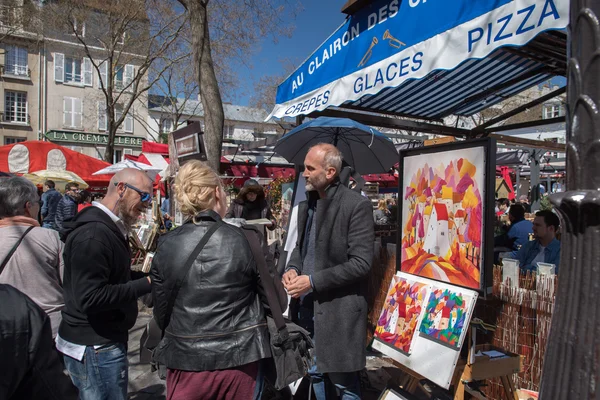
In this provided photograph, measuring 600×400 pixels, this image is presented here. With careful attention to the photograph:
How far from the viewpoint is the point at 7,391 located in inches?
47.3

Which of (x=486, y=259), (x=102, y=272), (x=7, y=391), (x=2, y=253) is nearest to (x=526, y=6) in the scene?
(x=486, y=259)

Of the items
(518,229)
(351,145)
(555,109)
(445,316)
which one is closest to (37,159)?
(351,145)

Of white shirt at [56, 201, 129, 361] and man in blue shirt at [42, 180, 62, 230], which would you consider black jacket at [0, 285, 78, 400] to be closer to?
white shirt at [56, 201, 129, 361]

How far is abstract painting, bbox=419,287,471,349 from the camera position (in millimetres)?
2471

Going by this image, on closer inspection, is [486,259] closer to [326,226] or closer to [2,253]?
[326,226]

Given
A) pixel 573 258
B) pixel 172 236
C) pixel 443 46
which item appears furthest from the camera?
pixel 443 46

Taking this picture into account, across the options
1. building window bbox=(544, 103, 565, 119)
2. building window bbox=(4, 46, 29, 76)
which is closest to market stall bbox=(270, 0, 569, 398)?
building window bbox=(544, 103, 565, 119)

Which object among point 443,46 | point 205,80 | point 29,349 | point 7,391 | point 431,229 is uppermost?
point 205,80

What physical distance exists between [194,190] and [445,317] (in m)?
1.70

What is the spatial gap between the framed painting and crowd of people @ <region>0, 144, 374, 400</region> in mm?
566

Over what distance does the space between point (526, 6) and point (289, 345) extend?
6.92 ft

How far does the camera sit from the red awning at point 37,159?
12508 millimetres

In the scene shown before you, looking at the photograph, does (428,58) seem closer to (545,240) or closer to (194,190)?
(194,190)

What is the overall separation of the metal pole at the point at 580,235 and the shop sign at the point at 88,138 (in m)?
40.4
